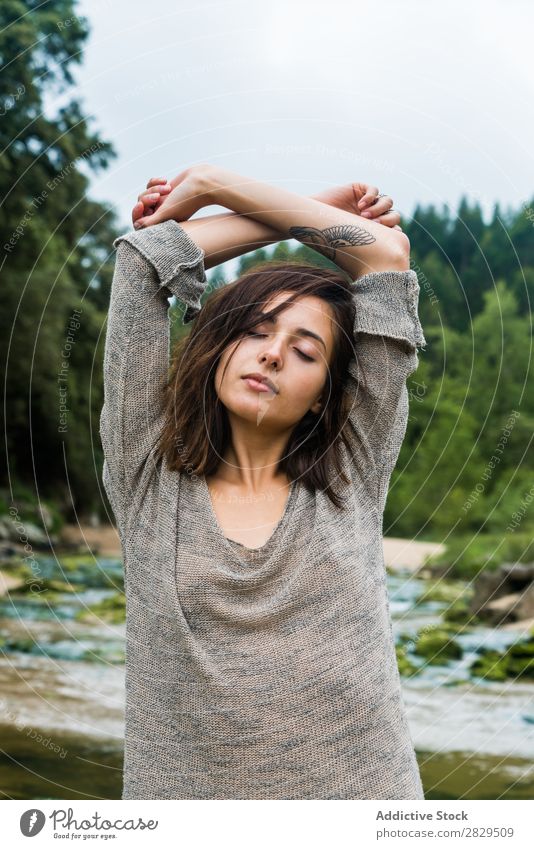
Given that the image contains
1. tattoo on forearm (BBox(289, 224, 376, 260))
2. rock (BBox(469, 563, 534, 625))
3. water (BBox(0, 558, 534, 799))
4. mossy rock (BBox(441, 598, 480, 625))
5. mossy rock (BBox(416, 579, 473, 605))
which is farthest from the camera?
mossy rock (BBox(416, 579, 473, 605))

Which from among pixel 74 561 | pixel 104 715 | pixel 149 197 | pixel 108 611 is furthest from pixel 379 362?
pixel 74 561

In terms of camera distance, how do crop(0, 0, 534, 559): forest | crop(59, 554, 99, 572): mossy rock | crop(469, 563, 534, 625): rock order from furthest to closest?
crop(59, 554, 99, 572): mossy rock → crop(469, 563, 534, 625): rock → crop(0, 0, 534, 559): forest

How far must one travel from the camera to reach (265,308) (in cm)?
92

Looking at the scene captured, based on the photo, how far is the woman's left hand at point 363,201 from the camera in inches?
39.6

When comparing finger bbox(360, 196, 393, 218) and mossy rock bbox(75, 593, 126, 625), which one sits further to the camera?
mossy rock bbox(75, 593, 126, 625)

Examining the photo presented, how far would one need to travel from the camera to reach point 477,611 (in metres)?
5.32

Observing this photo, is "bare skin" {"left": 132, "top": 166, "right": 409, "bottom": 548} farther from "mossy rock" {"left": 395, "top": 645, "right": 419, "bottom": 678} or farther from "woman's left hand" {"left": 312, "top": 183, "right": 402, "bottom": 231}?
"mossy rock" {"left": 395, "top": 645, "right": 419, "bottom": 678}

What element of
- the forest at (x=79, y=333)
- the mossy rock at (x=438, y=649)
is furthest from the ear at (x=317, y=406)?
the mossy rock at (x=438, y=649)

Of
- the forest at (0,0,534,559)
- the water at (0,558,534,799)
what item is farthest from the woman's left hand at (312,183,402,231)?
the water at (0,558,534,799)

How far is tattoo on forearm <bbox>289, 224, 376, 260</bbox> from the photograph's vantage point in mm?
960

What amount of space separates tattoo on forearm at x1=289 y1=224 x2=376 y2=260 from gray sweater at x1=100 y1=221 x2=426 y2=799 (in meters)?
0.08

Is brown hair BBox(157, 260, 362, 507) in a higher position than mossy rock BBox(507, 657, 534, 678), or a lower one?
higher
